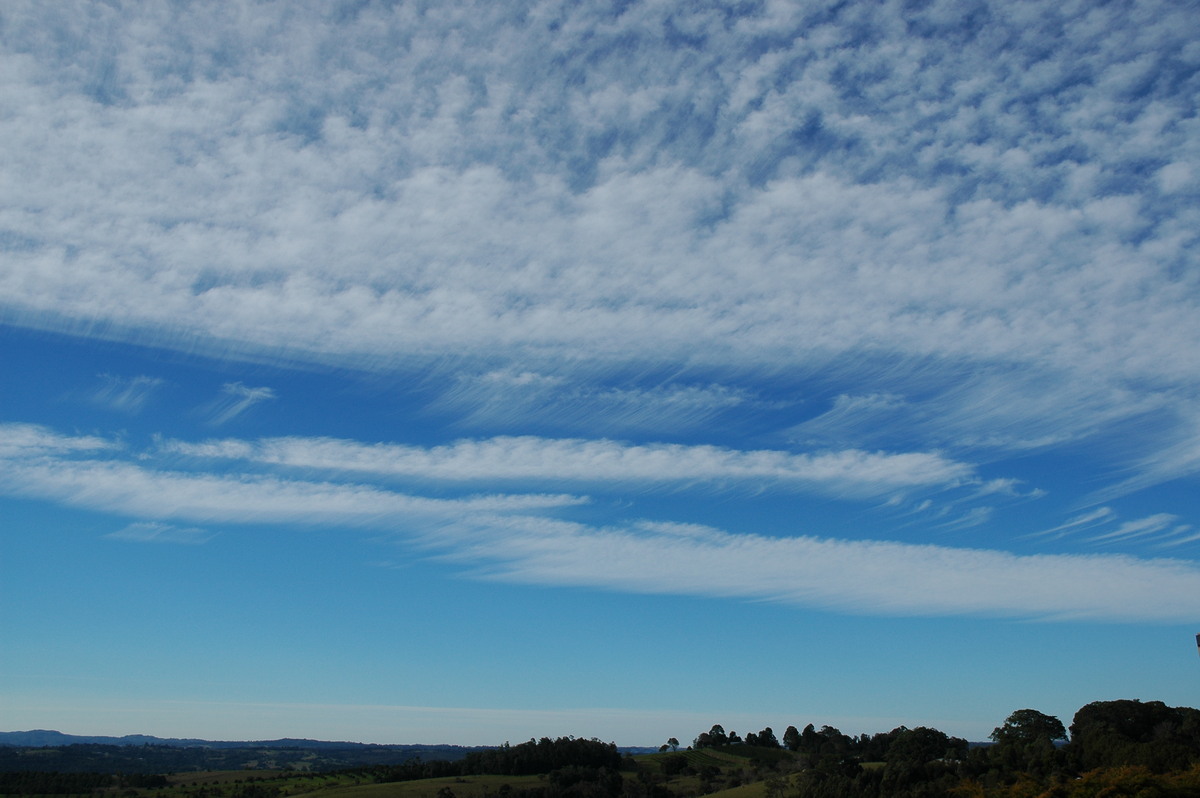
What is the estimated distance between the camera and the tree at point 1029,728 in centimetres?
12506

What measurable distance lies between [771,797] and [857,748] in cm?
7587

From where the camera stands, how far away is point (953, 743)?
398 feet

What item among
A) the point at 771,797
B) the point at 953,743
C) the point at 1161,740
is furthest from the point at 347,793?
the point at 1161,740

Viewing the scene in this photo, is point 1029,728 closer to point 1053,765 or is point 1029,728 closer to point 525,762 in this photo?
point 1053,765

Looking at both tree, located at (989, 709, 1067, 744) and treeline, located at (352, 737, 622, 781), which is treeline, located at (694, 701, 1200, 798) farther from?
treeline, located at (352, 737, 622, 781)

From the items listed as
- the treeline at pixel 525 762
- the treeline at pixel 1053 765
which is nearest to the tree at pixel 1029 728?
the treeline at pixel 1053 765

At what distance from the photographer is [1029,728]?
129 m

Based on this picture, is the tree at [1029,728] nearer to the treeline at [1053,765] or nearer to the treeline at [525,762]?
the treeline at [1053,765]

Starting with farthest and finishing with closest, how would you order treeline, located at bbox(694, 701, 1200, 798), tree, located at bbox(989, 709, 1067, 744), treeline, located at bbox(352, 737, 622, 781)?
1. treeline, located at bbox(352, 737, 622, 781)
2. tree, located at bbox(989, 709, 1067, 744)
3. treeline, located at bbox(694, 701, 1200, 798)

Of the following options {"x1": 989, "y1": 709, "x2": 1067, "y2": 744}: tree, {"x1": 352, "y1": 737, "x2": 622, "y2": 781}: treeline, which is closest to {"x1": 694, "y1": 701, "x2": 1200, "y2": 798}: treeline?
{"x1": 989, "y1": 709, "x2": 1067, "y2": 744}: tree

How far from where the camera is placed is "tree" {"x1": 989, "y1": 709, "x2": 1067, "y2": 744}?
410 feet

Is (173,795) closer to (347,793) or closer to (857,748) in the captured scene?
(347,793)

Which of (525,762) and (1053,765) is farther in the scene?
(525,762)

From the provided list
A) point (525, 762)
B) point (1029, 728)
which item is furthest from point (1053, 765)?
point (525, 762)
